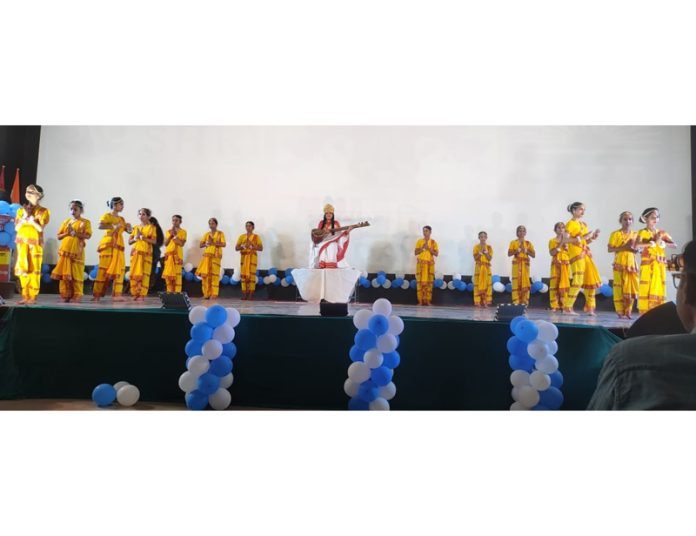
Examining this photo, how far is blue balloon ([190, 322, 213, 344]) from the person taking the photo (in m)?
1.94

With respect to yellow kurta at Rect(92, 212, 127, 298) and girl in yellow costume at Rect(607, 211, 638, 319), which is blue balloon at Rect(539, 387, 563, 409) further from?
yellow kurta at Rect(92, 212, 127, 298)

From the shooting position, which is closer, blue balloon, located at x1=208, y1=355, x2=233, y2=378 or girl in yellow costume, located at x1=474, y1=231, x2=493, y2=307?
blue balloon, located at x1=208, y1=355, x2=233, y2=378

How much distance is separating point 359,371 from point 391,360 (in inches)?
6.2

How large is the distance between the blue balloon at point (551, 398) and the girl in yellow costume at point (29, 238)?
4333 millimetres

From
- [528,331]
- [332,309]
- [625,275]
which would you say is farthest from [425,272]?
[528,331]

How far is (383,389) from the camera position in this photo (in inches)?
76.5

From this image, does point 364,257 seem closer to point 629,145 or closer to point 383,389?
point 629,145

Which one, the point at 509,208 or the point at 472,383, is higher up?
the point at 509,208

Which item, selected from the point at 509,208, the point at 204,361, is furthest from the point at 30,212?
the point at 509,208

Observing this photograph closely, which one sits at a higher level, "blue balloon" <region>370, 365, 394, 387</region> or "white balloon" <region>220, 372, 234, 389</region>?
"blue balloon" <region>370, 365, 394, 387</region>

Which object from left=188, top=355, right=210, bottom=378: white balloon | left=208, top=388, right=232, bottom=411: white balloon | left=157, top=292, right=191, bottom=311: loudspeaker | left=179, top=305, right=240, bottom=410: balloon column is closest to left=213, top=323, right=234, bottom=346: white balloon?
left=179, top=305, right=240, bottom=410: balloon column

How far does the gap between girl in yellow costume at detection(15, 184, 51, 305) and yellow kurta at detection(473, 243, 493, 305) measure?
4.95 m

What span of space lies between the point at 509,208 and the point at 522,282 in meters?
1.21

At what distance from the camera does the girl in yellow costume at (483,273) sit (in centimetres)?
580
